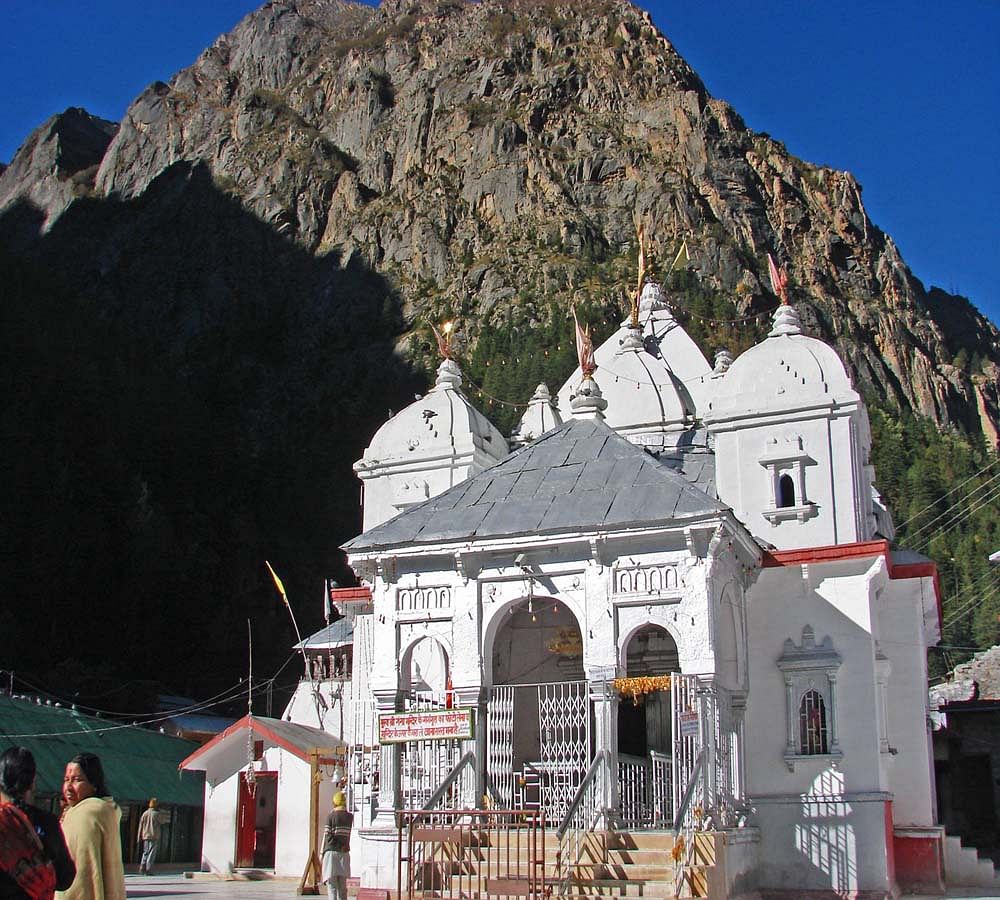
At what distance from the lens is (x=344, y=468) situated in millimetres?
82125

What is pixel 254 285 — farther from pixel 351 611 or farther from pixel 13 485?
pixel 351 611

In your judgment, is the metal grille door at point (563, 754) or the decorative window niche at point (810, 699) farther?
the decorative window niche at point (810, 699)

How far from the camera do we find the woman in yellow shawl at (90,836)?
22.6 feet

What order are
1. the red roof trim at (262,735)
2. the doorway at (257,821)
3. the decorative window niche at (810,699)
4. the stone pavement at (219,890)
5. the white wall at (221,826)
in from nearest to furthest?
the stone pavement at (219,890), the decorative window niche at (810,699), the red roof trim at (262,735), the white wall at (221,826), the doorway at (257,821)

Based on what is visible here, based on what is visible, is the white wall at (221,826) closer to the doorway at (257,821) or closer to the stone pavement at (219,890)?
the doorway at (257,821)

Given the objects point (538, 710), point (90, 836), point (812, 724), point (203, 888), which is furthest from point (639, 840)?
point (90, 836)

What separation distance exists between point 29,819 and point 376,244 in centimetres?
10264

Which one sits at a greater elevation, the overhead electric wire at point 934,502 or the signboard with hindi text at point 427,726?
the overhead electric wire at point 934,502

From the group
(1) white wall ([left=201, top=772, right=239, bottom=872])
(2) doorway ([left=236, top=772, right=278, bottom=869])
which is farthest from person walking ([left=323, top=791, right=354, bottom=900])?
(1) white wall ([left=201, top=772, right=239, bottom=872])

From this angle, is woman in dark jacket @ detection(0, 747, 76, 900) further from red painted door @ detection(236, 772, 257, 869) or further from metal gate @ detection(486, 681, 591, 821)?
red painted door @ detection(236, 772, 257, 869)

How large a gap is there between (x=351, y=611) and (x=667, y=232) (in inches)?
3222

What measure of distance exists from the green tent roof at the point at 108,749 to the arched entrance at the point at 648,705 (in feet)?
44.5

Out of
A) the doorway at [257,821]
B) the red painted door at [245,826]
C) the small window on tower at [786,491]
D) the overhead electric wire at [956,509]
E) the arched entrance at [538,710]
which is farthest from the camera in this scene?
the overhead electric wire at [956,509]

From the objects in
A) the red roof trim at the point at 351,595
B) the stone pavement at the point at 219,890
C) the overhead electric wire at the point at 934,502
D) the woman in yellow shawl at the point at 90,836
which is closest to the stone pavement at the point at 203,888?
the stone pavement at the point at 219,890
